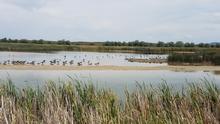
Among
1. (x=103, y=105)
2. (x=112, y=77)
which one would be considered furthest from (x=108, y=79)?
(x=103, y=105)

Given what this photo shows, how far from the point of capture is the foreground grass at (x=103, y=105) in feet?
28.1

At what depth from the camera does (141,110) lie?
951cm

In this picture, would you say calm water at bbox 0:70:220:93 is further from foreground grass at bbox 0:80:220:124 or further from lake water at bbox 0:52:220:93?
foreground grass at bbox 0:80:220:124

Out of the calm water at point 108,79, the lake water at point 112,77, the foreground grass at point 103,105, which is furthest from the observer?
the calm water at point 108,79

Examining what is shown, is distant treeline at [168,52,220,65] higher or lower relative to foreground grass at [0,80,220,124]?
lower

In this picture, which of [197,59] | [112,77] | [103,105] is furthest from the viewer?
[197,59]

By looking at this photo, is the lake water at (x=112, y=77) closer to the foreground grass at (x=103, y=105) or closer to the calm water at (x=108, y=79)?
the calm water at (x=108, y=79)

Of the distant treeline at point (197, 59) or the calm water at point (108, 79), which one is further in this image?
the distant treeline at point (197, 59)

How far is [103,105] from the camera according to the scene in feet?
30.5

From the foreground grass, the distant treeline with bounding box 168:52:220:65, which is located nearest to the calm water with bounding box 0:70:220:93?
the foreground grass

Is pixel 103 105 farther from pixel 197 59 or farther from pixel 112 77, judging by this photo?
pixel 197 59

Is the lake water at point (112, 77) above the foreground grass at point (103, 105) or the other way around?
the other way around

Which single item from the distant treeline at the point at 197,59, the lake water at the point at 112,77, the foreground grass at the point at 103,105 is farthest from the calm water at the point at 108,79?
the distant treeline at the point at 197,59

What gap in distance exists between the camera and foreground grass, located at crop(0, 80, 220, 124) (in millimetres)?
8570
